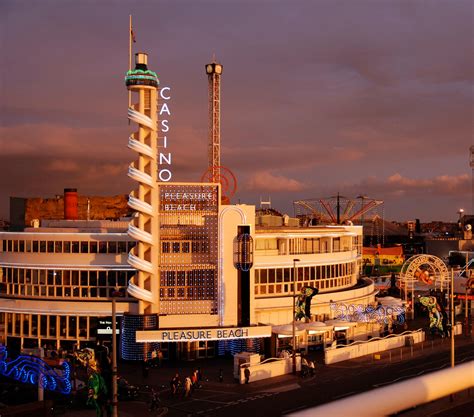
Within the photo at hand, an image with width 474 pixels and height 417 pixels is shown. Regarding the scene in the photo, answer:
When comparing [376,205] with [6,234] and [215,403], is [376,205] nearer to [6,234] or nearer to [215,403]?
[6,234]

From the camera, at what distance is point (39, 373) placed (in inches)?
1405

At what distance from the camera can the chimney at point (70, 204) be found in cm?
6919

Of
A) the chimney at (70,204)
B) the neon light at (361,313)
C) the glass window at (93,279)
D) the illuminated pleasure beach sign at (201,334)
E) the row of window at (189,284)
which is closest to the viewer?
the illuminated pleasure beach sign at (201,334)

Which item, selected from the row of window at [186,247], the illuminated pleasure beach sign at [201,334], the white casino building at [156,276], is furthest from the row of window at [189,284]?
the illuminated pleasure beach sign at [201,334]

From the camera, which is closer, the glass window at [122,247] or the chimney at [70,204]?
the glass window at [122,247]

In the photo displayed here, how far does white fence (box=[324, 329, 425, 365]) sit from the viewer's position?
46.0 metres

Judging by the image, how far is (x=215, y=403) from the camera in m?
35.2

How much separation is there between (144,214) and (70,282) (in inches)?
354

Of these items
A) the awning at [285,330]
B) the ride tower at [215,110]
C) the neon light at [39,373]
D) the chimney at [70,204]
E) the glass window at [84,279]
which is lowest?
the neon light at [39,373]

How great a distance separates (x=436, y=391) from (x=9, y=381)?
41.0 metres

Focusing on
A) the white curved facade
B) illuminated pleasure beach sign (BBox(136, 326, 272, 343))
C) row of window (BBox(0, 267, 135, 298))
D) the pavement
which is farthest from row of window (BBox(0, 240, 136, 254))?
the pavement

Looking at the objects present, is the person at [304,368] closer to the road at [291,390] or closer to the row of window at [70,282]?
the road at [291,390]

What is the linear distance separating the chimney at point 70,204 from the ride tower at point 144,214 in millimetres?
23935

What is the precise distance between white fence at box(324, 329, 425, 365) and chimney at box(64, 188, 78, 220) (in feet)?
115
